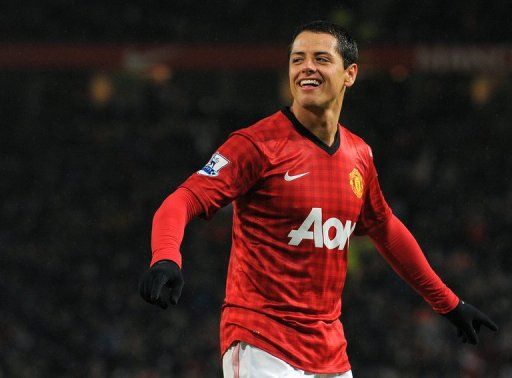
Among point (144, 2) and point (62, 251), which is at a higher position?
point (144, 2)

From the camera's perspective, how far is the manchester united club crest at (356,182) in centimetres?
367

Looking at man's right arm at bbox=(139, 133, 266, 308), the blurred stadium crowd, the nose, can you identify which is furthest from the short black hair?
the blurred stadium crowd

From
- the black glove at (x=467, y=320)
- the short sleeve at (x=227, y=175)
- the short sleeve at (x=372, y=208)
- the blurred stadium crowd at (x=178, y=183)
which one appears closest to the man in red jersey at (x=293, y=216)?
the short sleeve at (x=227, y=175)

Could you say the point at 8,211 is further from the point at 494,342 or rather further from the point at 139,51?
the point at 494,342

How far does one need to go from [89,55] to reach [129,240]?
3642mm

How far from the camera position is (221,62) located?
1536 cm

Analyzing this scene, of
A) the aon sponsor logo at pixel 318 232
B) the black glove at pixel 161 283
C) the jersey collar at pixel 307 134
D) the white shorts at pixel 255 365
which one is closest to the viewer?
the black glove at pixel 161 283

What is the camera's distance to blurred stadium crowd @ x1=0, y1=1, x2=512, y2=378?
10.7 meters

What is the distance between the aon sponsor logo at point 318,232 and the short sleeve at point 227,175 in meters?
0.24

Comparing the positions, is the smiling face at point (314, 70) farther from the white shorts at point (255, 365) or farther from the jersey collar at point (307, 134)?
the white shorts at point (255, 365)

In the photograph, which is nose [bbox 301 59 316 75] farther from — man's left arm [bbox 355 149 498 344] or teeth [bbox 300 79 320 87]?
man's left arm [bbox 355 149 498 344]

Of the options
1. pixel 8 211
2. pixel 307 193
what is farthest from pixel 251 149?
pixel 8 211

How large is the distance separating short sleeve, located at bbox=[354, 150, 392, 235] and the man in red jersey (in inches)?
6.4

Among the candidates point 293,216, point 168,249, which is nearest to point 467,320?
point 293,216
